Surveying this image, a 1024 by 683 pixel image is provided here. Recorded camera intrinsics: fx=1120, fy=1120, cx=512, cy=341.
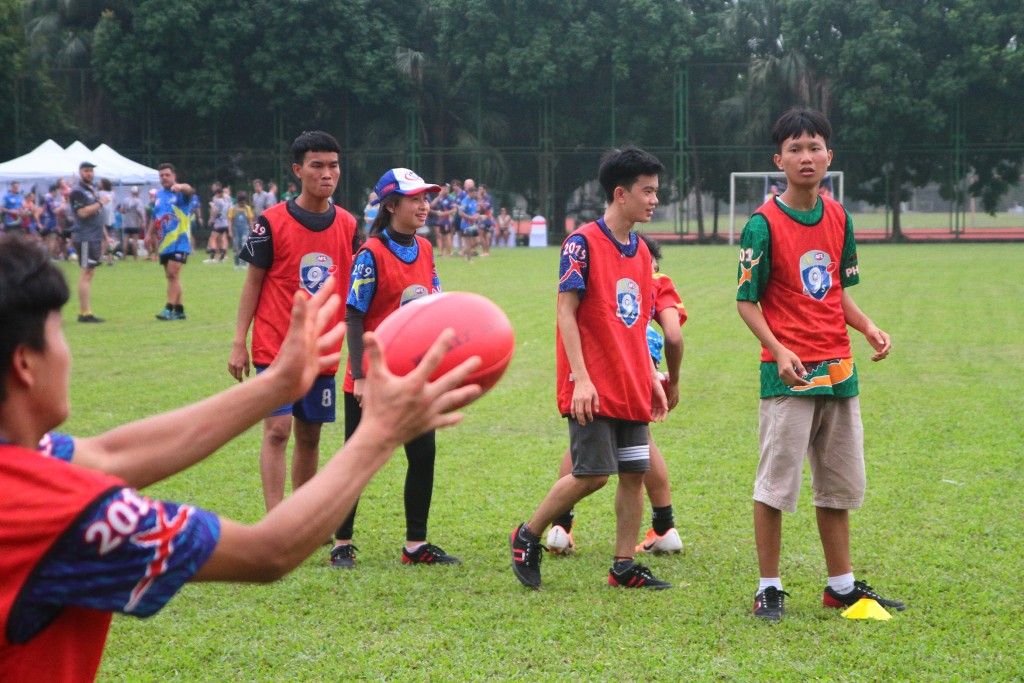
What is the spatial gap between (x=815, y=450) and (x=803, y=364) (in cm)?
45

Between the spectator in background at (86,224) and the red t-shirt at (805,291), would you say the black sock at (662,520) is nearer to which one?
the red t-shirt at (805,291)

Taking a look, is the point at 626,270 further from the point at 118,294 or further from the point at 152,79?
the point at 152,79

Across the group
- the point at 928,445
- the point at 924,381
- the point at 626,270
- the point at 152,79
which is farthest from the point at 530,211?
the point at 626,270

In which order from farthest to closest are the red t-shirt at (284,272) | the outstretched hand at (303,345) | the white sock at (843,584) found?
1. the red t-shirt at (284,272)
2. the white sock at (843,584)
3. the outstretched hand at (303,345)

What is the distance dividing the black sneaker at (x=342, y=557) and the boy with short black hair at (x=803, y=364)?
2137mm

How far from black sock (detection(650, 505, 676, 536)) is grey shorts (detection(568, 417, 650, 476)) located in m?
0.73

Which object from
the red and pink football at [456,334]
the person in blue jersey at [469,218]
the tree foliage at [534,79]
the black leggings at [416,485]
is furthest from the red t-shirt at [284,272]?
the tree foliage at [534,79]

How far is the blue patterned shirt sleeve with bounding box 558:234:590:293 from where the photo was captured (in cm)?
541

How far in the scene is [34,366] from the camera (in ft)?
6.62

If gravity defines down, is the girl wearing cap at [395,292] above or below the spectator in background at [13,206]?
below

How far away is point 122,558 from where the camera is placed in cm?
195

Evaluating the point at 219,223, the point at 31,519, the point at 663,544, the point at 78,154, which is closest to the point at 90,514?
the point at 31,519

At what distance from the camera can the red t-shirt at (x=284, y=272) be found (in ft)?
20.0

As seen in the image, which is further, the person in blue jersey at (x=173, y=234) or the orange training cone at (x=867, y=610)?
the person in blue jersey at (x=173, y=234)
